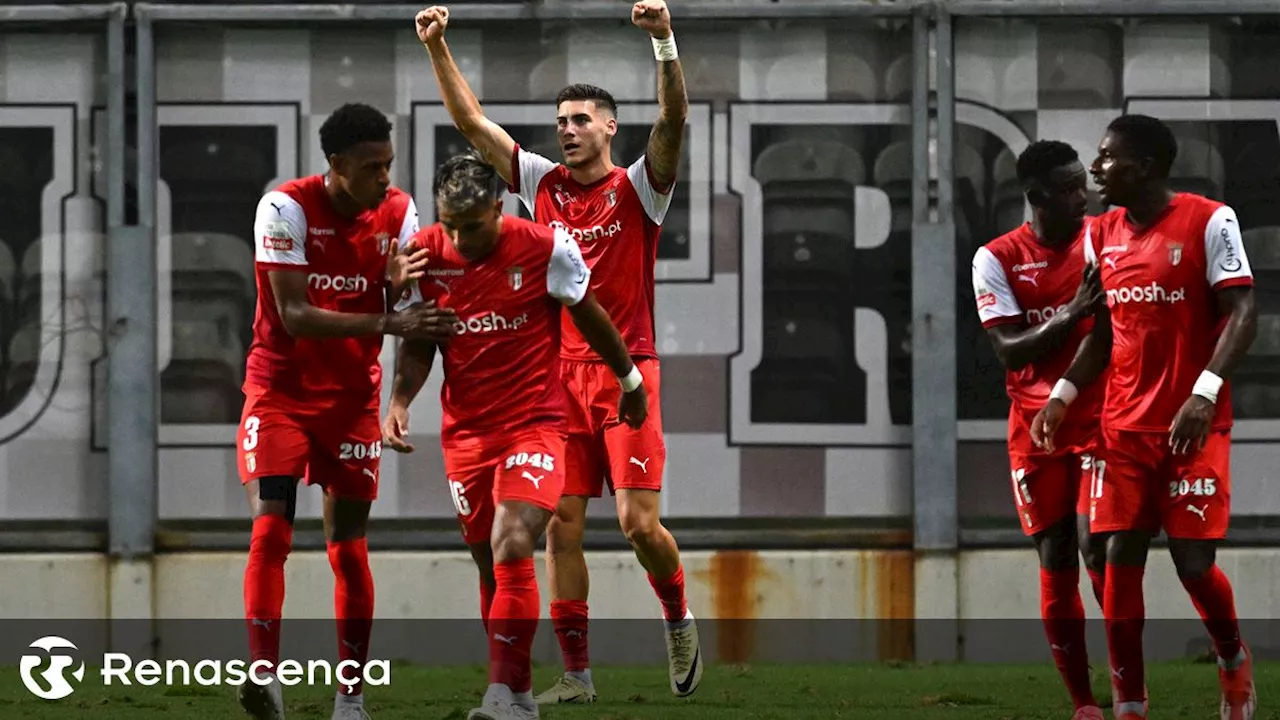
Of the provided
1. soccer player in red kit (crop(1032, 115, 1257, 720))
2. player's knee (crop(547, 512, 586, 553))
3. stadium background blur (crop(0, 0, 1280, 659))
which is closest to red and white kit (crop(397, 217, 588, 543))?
player's knee (crop(547, 512, 586, 553))

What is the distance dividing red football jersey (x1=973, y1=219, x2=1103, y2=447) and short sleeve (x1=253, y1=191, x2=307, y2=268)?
2633 millimetres

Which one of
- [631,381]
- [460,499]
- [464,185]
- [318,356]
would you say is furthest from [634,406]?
[318,356]

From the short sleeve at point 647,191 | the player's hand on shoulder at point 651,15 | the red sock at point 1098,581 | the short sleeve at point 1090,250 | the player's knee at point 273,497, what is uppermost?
the player's hand on shoulder at point 651,15

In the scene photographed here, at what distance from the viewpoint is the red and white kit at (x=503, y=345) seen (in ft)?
22.0

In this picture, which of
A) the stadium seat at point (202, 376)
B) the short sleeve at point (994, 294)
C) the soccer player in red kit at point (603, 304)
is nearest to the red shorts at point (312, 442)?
the soccer player in red kit at point (603, 304)

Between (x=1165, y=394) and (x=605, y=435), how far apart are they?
2322 mm

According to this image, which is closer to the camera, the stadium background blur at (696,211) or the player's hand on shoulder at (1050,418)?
the player's hand on shoulder at (1050,418)

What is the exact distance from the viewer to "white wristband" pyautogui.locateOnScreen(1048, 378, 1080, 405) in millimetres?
7191

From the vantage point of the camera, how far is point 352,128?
6.97 metres

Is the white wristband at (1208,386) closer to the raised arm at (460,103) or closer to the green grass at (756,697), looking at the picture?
the green grass at (756,697)

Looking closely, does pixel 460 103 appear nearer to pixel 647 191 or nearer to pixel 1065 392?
pixel 647 191

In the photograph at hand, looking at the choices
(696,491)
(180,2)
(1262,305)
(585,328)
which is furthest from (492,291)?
(1262,305)

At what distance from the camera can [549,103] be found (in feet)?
36.8

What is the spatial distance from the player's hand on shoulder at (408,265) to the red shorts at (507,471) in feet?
2.00
